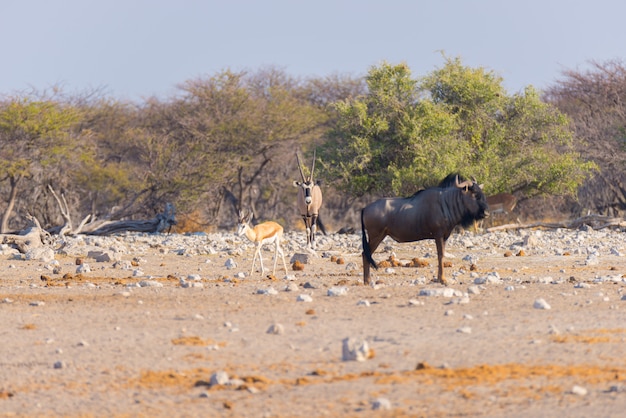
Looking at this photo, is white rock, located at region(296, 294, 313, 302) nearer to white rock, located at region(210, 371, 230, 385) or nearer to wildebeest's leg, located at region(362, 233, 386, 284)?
wildebeest's leg, located at region(362, 233, 386, 284)

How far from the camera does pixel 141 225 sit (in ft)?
97.8

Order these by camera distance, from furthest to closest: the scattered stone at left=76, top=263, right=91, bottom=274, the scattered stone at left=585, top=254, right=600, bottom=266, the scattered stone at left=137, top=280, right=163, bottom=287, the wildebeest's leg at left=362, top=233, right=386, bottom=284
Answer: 1. the scattered stone at left=585, top=254, right=600, bottom=266
2. the scattered stone at left=76, top=263, right=91, bottom=274
3. the wildebeest's leg at left=362, top=233, right=386, bottom=284
4. the scattered stone at left=137, top=280, right=163, bottom=287

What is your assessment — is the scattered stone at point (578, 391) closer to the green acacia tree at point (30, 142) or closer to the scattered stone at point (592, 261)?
the scattered stone at point (592, 261)

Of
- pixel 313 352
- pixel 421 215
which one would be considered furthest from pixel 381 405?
pixel 421 215

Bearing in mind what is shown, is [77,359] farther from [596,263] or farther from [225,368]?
[596,263]

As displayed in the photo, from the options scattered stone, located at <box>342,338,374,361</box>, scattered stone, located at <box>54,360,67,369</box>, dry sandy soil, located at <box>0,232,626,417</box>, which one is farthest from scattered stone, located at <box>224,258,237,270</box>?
scattered stone, located at <box>342,338,374,361</box>

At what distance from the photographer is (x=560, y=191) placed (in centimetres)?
2902

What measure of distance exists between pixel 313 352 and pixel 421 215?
630 cm

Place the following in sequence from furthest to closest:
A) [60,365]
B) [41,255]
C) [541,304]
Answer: [41,255]
[541,304]
[60,365]

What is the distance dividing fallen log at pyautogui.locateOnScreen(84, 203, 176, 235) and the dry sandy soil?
15.6 meters

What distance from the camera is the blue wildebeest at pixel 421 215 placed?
1449 cm

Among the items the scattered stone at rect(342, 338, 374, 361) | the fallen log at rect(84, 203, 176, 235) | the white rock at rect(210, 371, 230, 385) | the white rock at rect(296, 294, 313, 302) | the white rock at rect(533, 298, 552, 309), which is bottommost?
the white rock at rect(210, 371, 230, 385)

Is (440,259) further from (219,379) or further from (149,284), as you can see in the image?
(219,379)

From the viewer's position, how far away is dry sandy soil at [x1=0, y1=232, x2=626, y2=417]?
6922 mm
